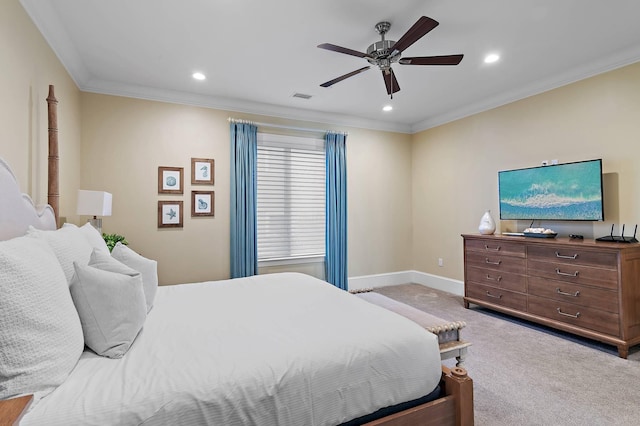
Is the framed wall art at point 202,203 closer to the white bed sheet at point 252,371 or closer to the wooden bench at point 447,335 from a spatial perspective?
the white bed sheet at point 252,371

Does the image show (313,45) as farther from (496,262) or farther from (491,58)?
(496,262)

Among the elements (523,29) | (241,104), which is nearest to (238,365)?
(523,29)

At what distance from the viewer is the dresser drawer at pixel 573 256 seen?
110 inches

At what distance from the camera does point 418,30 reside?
2113mm

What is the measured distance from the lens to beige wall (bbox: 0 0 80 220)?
6.53ft

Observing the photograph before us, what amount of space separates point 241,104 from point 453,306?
155 inches

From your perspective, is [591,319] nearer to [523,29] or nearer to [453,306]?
[453,306]

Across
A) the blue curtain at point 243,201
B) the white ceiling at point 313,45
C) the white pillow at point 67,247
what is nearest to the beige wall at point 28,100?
the white ceiling at point 313,45

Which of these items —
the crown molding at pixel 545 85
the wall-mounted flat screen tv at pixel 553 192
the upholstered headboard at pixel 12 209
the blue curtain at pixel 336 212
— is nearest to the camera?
the upholstered headboard at pixel 12 209

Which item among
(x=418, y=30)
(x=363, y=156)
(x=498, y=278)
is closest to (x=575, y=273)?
(x=498, y=278)

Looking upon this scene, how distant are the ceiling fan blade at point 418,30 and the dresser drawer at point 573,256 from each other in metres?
2.49

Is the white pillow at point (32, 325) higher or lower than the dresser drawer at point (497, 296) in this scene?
higher

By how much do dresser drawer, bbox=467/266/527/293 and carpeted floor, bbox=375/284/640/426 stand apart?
0.41 metres

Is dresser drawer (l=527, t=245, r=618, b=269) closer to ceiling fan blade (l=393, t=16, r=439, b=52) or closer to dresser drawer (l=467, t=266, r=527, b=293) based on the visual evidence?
dresser drawer (l=467, t=266, r=527, b=293)
